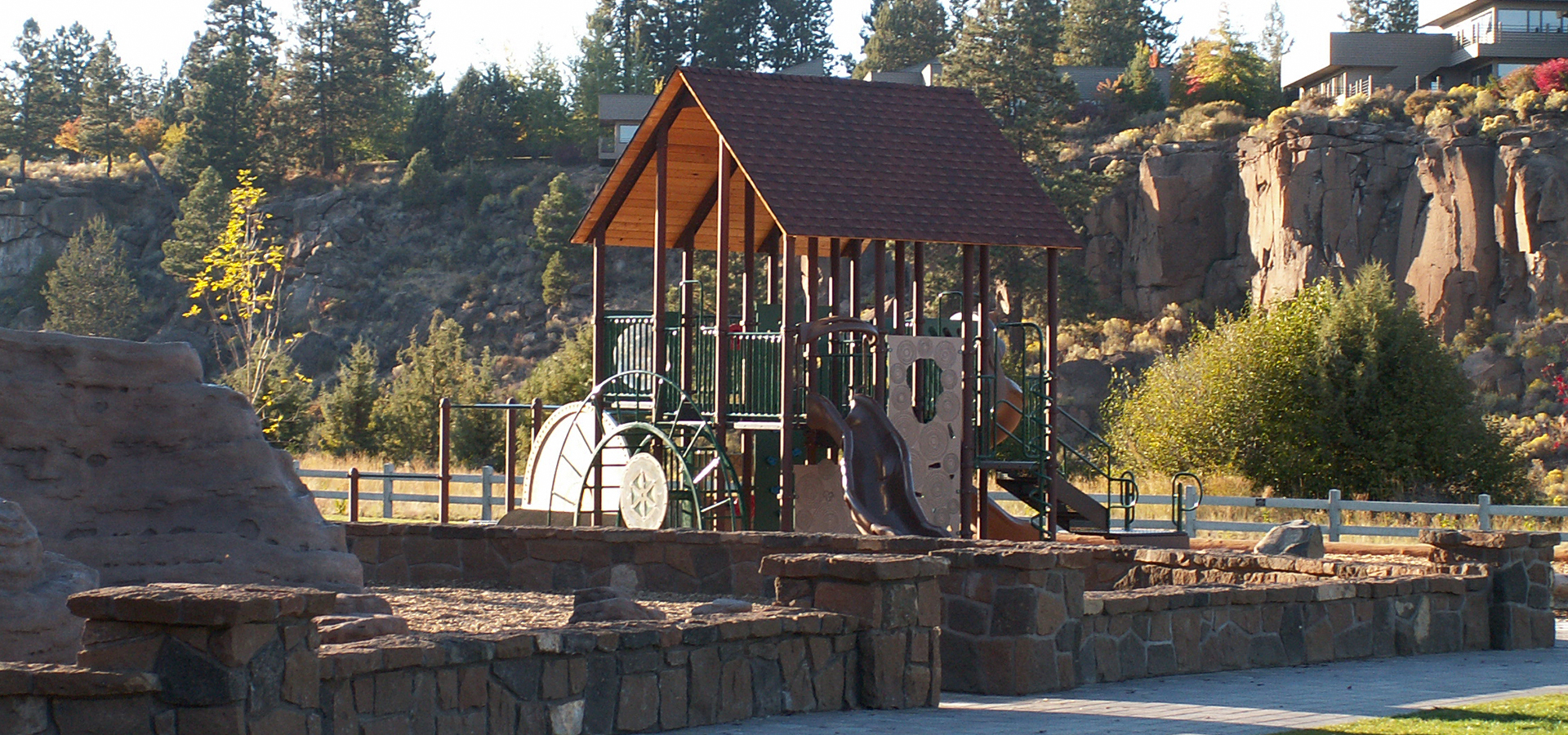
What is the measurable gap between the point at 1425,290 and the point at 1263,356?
24.1 metres

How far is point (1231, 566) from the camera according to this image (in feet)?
46.9

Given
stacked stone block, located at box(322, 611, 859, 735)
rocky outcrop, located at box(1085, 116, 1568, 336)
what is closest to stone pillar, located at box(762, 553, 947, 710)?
stacked stone block, located at box(322, 611, 859, 735)

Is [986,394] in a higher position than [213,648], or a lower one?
higher

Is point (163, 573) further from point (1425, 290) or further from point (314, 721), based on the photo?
point (1425, 290)

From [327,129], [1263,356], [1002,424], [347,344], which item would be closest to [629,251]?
[347,344]

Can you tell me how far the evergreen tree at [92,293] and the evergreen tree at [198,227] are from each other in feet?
7.89

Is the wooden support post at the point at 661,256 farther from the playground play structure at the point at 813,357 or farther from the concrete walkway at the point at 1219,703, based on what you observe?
the concrete walkway at the point at 1219,703

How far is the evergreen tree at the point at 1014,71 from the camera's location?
67625 mm

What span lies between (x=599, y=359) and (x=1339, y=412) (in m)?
19.6

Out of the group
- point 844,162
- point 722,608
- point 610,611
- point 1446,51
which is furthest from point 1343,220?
point 610,611

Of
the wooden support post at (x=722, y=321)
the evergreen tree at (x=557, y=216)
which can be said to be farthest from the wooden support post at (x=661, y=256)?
the evergreen tree at (x=557, y=216)

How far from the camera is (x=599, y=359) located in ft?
69.6

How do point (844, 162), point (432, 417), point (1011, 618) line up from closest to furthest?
point (1011, 618) < point (844, 162) < point (432, 417)

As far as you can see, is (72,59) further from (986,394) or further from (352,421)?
(986,394)
